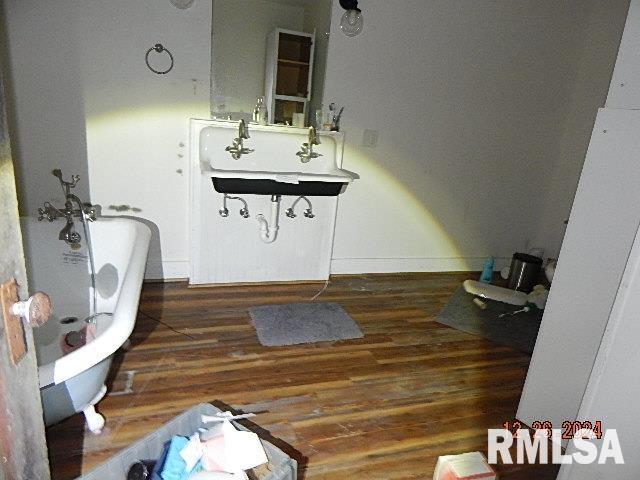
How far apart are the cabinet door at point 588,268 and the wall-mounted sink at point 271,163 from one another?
1.47 m

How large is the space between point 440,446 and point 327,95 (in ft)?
7.71

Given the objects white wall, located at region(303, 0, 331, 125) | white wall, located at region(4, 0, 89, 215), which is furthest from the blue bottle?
white wall, located at region(4, 0, 89, 215)

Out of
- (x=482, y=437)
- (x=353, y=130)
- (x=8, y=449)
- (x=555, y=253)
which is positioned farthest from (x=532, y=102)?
(x=8, y=449)

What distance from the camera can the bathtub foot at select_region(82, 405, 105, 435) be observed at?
161 centimetres

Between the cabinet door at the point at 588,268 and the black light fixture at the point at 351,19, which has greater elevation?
the black light fixture at the point at 351,19

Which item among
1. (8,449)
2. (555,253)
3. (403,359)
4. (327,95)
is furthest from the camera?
(555,253)

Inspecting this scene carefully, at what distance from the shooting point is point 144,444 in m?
1.29

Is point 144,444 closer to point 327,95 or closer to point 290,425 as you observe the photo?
point 290,425

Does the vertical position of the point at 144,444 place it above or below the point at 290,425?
above

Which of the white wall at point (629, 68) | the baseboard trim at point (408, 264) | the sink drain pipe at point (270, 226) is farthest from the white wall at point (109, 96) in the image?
the white wall at point (629, 68)

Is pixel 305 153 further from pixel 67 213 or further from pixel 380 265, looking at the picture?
pixel 67 213

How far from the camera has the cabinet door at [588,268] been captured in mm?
1428

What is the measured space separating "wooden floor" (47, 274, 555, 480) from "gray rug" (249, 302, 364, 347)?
0.07 metres

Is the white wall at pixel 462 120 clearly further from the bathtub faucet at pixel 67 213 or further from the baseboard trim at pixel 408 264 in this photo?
the bathtub faucet at pixel 67 213
